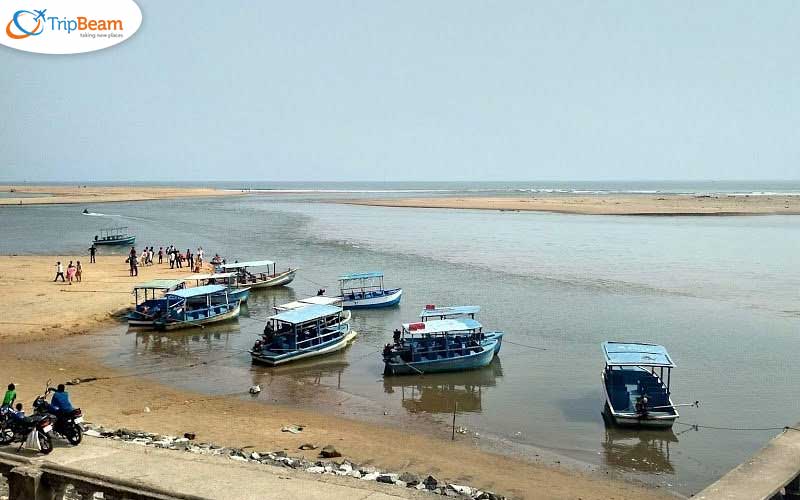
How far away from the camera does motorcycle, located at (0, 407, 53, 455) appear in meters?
13.3

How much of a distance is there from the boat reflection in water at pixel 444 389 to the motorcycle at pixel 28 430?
35.2ft

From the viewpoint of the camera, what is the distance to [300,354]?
26.1 metres

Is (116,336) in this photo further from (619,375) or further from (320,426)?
(619,375)

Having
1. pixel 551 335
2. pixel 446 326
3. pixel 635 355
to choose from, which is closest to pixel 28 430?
pixel 446 326

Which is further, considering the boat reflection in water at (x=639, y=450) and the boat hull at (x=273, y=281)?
the boat hull at (x=273, y=281)

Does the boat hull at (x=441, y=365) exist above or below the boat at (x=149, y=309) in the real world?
below

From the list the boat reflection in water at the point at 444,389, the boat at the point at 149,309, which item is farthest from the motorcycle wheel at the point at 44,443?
the boat at the point at 149,309

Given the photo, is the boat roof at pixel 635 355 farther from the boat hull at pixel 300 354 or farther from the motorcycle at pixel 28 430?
the motorcycle at pixel 28 430

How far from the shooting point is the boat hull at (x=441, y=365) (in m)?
24.6

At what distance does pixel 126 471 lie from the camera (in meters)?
12.6

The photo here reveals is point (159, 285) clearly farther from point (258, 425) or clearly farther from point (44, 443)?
point (44, 443)

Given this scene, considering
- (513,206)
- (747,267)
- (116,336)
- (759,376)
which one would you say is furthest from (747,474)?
(513,206)

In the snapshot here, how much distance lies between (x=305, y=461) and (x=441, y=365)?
33.1 feet

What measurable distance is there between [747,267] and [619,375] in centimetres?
3369
